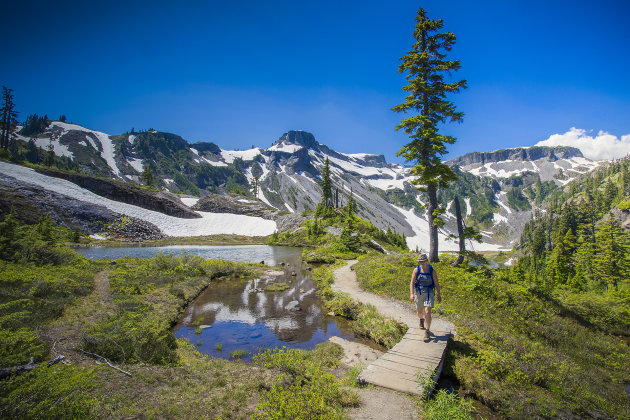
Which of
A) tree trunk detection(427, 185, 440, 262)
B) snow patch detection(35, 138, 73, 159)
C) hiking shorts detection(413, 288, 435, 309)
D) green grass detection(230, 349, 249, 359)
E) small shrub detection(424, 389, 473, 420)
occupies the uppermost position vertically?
snow patch detection(35, 138, 73, 159)

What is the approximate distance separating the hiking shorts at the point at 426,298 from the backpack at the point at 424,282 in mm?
101

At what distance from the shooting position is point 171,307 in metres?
14.2

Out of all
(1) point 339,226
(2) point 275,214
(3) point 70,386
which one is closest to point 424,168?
(3) point 70,386

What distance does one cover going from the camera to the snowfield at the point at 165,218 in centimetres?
4966

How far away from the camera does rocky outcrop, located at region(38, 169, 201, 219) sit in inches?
2325

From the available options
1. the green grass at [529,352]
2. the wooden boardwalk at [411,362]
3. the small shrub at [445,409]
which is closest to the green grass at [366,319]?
the wooden boardwalk at [411,362]

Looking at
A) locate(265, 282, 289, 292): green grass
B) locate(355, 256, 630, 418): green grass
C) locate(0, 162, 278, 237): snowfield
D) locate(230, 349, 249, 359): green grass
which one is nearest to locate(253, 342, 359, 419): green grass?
locate(230, 349, 249, 359): green grass

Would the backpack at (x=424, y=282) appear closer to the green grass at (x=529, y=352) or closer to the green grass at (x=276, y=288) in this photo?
the green grass at (x=529, y=352)

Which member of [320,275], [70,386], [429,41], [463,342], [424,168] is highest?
[429,41]

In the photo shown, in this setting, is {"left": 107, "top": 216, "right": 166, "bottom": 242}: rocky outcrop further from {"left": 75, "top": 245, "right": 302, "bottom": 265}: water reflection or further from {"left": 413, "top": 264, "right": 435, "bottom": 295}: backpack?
{"left": 413, "top": 264, "right": 435, "bottom": 295}: backpack

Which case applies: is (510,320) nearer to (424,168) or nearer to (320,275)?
(424,168)

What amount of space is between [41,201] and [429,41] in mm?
60126

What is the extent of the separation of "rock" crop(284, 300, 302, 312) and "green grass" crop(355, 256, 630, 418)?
5752mm

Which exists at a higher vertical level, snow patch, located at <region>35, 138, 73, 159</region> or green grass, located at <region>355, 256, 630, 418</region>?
snow patch, located at <region>35, 138, 73, 159</region>
